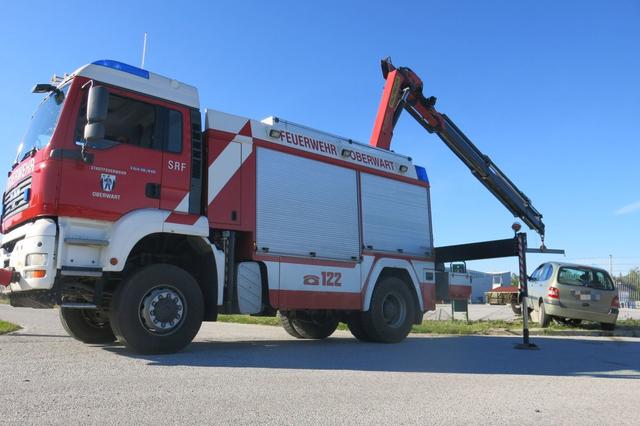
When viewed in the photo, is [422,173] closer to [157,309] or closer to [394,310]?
[394,310]

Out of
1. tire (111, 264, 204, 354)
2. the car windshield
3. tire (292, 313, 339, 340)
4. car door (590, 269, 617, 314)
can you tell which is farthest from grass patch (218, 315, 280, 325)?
tire (111, 264, 204, 354)

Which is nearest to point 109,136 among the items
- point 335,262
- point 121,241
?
point 121,241

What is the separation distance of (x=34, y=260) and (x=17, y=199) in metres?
1.20

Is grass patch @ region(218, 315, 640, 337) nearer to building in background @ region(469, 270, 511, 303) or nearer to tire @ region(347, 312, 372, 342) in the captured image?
tire @ region(347, 312, 372, 342)

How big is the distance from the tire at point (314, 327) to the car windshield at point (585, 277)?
5.93 metres

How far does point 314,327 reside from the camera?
36.3ft

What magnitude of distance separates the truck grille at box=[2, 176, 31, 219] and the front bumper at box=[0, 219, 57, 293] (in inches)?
13.5

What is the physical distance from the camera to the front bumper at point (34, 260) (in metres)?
6.18

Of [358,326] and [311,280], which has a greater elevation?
[311,280]

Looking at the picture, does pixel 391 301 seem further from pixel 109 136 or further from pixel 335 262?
pixel 109 136

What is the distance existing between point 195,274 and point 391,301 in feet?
13.6

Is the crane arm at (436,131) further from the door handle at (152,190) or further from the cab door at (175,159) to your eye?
the door handle at (152,190)

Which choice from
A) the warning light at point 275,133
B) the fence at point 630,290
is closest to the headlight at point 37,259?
the warning light at point 275,133

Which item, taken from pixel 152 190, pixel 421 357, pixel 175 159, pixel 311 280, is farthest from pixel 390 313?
pixel 152 190
